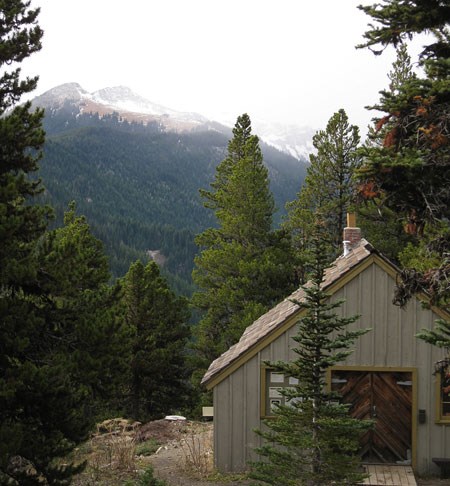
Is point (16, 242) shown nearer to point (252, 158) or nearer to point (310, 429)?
point (310, 429)

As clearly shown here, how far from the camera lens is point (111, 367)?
1023cm

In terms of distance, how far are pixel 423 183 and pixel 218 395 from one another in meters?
8.69

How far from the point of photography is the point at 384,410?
15.0 metres

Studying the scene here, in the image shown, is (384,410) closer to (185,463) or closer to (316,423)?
(185,463)

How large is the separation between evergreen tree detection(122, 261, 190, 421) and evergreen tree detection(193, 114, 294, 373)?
1359mm

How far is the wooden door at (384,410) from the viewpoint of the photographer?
14.9m

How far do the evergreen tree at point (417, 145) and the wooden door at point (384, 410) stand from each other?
685cm

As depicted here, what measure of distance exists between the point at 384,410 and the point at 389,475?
154cm

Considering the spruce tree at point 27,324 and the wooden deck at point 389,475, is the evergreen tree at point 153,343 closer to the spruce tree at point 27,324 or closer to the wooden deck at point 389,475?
the wooden deck at point 389,475

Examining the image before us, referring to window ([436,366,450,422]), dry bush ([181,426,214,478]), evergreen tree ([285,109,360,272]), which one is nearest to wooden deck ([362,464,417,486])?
window ([436,366,450,422])

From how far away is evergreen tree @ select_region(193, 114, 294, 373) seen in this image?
29328mm

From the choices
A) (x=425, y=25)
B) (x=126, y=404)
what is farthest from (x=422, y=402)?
(x=126, y=404)

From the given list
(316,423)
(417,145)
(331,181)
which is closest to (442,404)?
(316,423)

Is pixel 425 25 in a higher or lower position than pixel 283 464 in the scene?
higher
